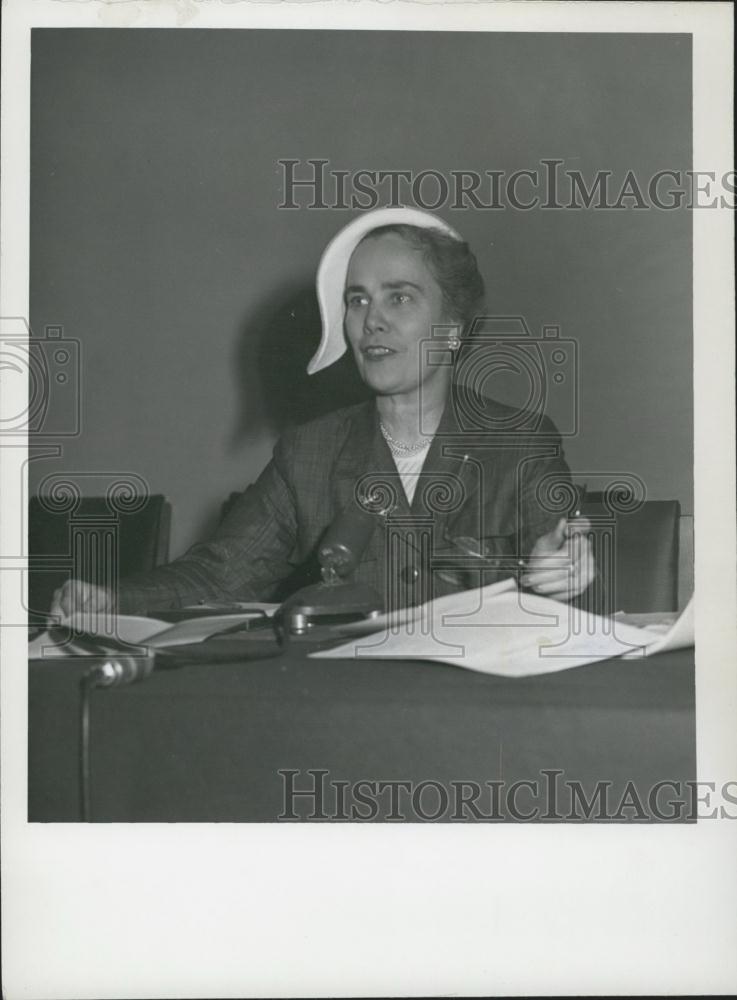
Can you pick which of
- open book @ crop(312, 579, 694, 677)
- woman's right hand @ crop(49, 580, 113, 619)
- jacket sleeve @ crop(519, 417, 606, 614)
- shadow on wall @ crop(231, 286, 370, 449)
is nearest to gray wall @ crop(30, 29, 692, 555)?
shadow on wall @ crop(231, 286, 370, 449)

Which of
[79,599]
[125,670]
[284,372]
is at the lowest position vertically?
[125,670]

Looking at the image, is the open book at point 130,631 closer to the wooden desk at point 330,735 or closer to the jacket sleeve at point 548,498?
the wooden desk at point 330,735

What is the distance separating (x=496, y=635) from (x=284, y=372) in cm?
77

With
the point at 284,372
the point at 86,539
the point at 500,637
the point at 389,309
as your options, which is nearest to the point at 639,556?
the point at 500,637

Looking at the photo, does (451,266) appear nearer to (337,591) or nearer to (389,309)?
(389,309)

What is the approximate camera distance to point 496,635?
2.21 meters

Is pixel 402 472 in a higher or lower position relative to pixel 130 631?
higher

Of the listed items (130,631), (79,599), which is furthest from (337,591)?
(79,599)

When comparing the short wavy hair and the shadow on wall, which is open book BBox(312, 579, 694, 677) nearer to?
the shadow on wall

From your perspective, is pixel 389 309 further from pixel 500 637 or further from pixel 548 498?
pixel 500 637

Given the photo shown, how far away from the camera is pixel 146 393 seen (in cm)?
228

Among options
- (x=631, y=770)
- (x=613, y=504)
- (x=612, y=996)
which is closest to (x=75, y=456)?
(x=613, y=504)

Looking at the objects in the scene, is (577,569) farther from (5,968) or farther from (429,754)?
(5,968)

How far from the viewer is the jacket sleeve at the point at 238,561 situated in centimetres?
226
